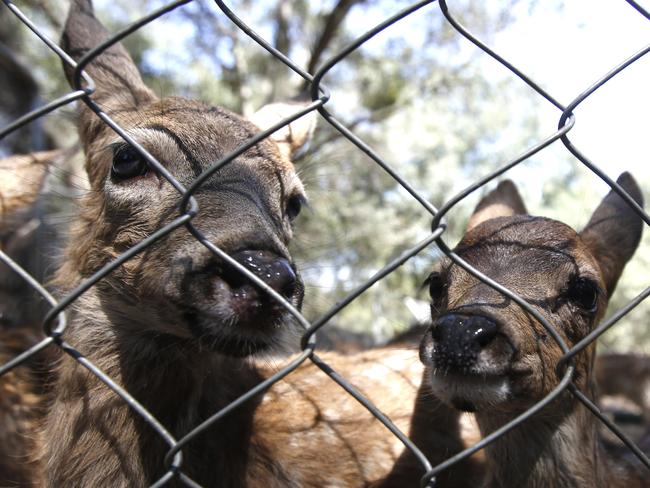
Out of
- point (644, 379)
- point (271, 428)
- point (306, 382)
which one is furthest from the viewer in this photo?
point (644, 379)

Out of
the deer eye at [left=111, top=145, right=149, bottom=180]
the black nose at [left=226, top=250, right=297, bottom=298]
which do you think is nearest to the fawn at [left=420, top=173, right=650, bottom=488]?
the black nose at [left=226, top=250, right=297, bottom=298]

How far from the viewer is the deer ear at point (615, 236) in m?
3.92

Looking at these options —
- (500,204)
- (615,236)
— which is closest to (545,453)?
(615,236)

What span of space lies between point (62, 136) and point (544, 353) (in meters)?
8.65

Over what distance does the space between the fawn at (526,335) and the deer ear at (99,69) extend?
208 centimetres

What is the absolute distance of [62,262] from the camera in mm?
3955

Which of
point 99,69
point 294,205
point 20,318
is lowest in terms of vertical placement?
point 294,205

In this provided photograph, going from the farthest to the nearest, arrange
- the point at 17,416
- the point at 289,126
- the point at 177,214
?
Answer: the point at 17,416
the point at 289,126
the point at 177,214

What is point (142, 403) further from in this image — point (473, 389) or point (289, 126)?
point (289, 126)

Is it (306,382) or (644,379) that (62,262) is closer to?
(306,382)

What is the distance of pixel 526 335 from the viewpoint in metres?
2.80

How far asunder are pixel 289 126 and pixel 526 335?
7.44 feet

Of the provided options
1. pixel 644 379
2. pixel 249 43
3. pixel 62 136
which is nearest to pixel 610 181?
pixel 62 136

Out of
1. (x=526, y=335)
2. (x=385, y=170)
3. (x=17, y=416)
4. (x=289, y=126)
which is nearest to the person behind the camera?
(x=385, y=170)
